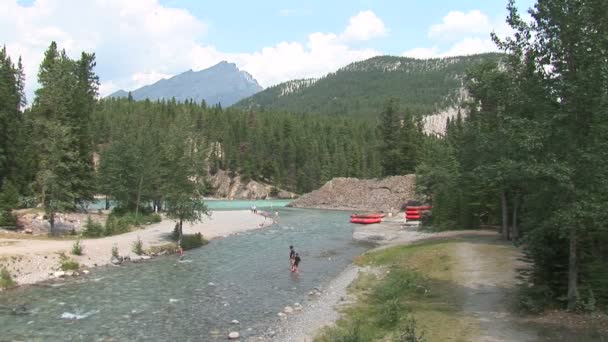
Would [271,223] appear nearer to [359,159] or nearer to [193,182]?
[193,182]

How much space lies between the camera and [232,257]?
4134 centimetres

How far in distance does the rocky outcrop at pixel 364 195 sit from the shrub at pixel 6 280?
8257cm

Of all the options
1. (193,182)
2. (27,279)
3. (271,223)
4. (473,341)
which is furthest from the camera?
(271,223)

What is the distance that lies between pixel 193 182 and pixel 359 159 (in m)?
127

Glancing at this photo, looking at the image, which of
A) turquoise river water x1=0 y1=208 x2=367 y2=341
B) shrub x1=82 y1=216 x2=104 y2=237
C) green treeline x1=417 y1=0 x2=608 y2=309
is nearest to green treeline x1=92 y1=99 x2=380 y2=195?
shrub x1=82 y1=216 x2=104 y2=237

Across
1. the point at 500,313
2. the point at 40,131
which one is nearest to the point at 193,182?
the point at 40,131

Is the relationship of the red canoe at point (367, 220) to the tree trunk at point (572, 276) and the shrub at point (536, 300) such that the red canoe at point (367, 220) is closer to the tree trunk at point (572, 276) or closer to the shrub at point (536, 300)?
the shrub at point (536, 300)

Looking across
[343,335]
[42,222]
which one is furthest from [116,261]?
[343,335]

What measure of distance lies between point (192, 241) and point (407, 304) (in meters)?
30.5

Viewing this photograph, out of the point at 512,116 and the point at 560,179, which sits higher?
the point at 512,116

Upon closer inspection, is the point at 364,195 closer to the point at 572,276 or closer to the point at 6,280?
the point at 6,280

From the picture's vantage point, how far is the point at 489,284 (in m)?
23.7

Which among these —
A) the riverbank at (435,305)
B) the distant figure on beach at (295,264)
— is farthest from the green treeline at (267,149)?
the riverbank at (435,305)

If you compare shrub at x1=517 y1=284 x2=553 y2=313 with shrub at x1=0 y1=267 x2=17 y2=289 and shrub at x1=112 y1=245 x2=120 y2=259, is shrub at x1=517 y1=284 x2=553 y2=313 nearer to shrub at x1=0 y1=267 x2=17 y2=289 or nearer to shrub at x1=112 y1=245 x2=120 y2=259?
shrub at x1=0 y1=267 x2=17 y2=289
